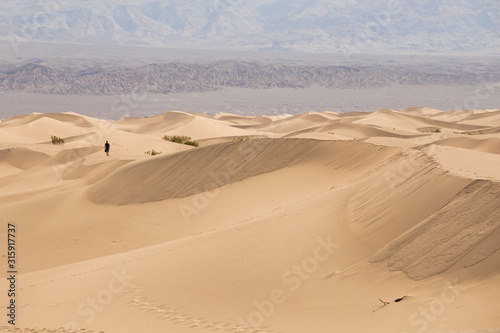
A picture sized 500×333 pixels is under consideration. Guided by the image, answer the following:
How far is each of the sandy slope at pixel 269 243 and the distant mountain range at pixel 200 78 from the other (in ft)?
372

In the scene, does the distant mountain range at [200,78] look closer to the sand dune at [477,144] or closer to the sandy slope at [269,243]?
the sand dune at [477,144]

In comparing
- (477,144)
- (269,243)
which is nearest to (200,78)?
(477,144)

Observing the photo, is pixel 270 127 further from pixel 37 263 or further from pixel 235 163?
pixel 37 263

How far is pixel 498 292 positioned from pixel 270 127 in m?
51.0

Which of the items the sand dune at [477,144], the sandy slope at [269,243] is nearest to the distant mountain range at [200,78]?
the sand dune at [477,144]

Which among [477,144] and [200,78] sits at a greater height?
[200,78]

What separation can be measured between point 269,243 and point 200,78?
138347mm

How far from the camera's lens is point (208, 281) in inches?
404

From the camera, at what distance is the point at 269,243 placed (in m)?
11.5

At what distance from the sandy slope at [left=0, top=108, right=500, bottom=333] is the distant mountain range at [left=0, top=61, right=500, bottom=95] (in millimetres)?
113455

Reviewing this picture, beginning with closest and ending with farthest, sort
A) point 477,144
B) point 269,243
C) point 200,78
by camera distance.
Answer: point 269,243 → point 477,144 → point 200,78

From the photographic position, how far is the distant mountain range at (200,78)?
438 feet

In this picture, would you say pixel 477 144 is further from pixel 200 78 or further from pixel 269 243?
pixel 200 78

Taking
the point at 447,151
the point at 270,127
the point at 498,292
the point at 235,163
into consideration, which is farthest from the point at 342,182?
the point at 270,127
